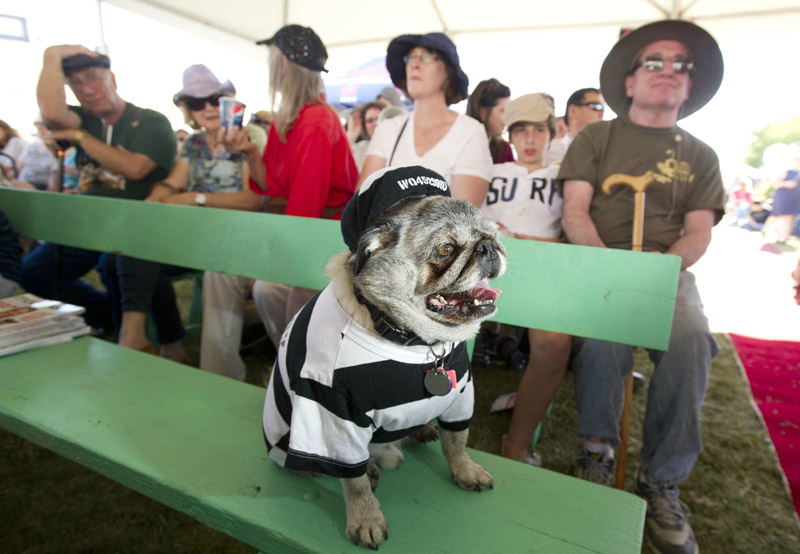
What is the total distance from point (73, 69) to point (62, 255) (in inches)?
44.1

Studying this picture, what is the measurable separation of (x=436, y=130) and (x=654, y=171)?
36.2 inches

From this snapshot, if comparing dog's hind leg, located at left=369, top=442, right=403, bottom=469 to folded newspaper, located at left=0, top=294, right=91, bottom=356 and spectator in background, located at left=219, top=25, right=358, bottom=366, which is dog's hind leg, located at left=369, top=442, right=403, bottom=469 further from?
folded newspaper, located at left=0, top=294, right=91, bottom=356

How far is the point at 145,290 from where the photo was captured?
2.39 metres

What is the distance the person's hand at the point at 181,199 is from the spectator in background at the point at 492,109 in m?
1.84

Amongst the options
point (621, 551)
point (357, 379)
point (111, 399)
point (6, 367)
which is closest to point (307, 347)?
point (357, 379)

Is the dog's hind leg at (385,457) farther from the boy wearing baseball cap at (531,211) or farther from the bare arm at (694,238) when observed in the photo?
the bare arm at (694,238)

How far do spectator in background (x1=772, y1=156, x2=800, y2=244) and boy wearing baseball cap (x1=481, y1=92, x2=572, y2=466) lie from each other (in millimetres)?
1970

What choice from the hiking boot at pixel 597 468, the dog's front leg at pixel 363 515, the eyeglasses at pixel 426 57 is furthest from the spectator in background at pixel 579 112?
the dog's front leg at pixel 363 515

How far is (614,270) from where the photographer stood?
1309 millimetres

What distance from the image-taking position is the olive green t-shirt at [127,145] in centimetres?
261

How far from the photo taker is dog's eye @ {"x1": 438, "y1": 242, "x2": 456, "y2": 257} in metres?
0.92

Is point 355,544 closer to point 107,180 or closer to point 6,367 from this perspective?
point 6,367

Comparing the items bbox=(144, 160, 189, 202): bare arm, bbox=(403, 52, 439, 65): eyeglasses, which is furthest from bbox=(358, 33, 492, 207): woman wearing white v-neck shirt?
bbox=(144, 160, 189, 202): bare arm

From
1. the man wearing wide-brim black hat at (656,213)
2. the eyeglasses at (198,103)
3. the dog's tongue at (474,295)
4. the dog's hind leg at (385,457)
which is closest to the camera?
the dog's tongue at (474,295)
